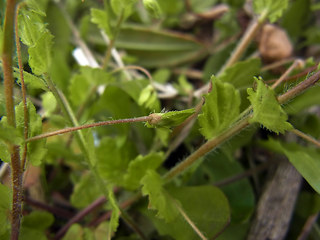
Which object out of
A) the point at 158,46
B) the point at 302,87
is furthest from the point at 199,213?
the point at 158,46

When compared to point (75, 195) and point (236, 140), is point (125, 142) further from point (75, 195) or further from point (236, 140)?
point (236, 140)

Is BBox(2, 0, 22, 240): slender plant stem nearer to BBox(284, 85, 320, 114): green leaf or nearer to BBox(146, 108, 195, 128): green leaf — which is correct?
BBox(146, 108, 195, 128): green leaf

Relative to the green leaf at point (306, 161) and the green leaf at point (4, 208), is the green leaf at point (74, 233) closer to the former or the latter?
the green leaf at point (4, 208)

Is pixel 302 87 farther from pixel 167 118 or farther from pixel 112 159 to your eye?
pixel 112 159

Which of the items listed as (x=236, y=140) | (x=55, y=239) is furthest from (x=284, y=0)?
(x=55, y=239)

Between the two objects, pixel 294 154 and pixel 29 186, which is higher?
pixel 29 186
